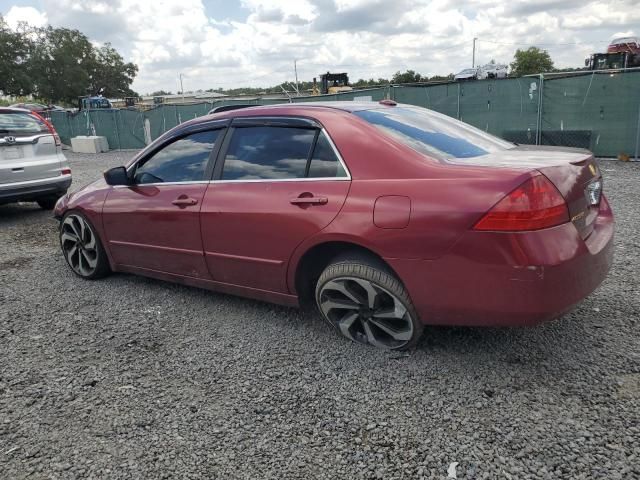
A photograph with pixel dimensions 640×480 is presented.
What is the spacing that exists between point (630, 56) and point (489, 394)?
2902cm

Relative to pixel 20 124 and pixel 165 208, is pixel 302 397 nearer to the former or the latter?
pixel 165 208

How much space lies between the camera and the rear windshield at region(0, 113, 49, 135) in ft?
23.5

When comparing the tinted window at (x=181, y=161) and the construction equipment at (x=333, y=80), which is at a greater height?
the construction equipment at (x=333, y=80)

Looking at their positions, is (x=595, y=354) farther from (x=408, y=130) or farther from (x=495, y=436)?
(x=408, y=130)

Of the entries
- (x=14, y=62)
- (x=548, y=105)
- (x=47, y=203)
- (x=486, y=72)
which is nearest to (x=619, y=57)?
(x=548, y=105)

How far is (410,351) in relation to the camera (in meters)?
3.05

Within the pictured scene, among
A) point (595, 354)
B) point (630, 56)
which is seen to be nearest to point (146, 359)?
point (595, 354)

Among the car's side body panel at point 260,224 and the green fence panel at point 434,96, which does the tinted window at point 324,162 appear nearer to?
the car's side body panel at point 260,224

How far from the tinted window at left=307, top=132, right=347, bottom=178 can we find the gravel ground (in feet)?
3.65

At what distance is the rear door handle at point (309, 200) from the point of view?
2971 millimetres

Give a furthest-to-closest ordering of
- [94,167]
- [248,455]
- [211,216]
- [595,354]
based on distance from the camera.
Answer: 1. [94,167]
2. [211,216]
3. [595,354]
4. [248,455]

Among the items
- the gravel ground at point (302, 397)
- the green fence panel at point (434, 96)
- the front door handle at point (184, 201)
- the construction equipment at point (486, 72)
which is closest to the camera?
the gravel ground at point (302, 397)

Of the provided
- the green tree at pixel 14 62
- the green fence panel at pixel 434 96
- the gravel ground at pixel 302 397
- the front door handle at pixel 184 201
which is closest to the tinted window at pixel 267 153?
the front door handle at pixel 184 201

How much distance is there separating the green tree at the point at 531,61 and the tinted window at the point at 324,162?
283 ft
